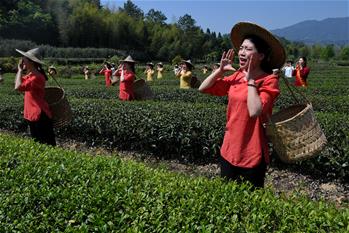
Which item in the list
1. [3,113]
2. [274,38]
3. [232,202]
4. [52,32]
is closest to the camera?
[232,202]

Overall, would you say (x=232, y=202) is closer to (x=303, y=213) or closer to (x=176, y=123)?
(x=303, y=213)

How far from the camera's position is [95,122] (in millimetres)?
9719

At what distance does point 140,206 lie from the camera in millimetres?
3207

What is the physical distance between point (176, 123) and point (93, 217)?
5706 mm

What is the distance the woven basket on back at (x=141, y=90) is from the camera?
11016 mm

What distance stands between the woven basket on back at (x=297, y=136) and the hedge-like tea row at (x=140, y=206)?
14.3 inches

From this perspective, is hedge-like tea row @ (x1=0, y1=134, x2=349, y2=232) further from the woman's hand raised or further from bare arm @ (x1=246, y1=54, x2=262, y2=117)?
the woman's hand raised

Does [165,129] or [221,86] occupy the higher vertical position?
[221,86]

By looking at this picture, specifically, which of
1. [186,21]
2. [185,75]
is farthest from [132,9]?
[185,75]

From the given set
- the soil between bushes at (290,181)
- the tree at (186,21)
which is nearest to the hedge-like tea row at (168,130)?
the soil between bushes at (290,181)

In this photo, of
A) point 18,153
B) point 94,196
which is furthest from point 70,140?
point 94,196

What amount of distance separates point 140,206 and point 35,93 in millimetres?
3810

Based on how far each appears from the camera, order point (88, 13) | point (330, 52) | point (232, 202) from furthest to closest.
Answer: point (330, 52) < point (88, 13) < point (232, 202)

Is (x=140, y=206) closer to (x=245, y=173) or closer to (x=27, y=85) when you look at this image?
(x=245, y=173)
